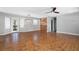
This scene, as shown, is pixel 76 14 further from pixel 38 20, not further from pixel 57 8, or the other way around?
pixel 38 20

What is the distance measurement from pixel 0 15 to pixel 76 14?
124 cm

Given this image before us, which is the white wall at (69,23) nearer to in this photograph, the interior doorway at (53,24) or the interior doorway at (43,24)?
the interior doorway at (53,24)

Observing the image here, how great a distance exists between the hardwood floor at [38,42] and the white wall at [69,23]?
99mm

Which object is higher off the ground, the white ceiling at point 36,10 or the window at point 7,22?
the white ceiling at point 36,10

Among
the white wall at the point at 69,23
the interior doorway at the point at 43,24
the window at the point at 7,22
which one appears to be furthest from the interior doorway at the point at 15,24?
the white wall at the point at 69,23

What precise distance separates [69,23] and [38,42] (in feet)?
1.98

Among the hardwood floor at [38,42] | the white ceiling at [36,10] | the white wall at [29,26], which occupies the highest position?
the white ceiling at [36,10]

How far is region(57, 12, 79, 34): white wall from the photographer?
1.71 meters

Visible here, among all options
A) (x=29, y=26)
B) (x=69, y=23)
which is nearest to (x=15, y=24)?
(x=29, y=26)

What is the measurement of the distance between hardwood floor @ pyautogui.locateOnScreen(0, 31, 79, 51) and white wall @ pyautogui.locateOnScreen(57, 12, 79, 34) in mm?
99

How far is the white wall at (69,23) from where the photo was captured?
1709mm

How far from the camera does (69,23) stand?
1729 mm

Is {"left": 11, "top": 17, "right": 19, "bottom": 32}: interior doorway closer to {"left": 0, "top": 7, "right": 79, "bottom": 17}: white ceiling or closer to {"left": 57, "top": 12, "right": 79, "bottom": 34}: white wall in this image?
{"left": 0, "top": 7, "right": 79, "bottom": 17}: white ceiling
